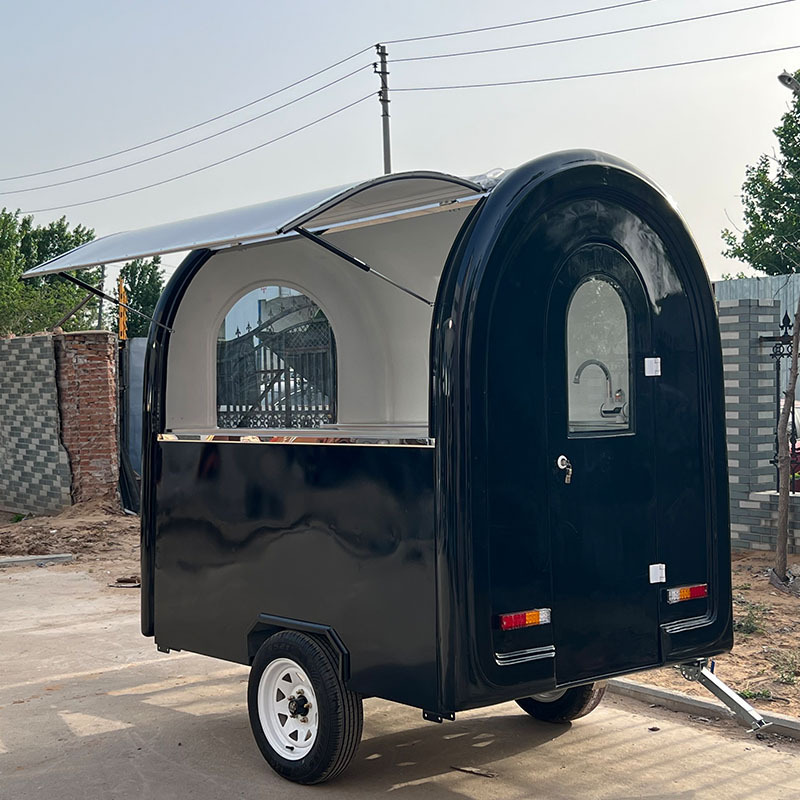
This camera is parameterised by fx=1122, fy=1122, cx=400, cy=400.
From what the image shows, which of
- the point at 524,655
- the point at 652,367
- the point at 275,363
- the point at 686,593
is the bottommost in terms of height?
the point at 524,655

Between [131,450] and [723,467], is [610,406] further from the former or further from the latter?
[131,450]

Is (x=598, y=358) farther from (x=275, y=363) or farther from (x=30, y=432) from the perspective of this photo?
(x=30, y=432)

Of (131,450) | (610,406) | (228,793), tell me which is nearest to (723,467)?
(610,406)

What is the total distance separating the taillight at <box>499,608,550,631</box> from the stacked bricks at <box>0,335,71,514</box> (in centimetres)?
1201

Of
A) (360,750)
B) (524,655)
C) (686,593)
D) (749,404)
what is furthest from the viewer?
(749,404)

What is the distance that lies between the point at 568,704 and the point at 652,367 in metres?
1.98

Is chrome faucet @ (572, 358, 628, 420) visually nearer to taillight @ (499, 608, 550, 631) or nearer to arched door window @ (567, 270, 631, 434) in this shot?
arched door window @ (567, 270, 631, 434)

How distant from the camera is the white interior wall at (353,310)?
647cm

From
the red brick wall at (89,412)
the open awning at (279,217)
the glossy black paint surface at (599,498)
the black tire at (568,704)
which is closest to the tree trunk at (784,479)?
the black tire at (568,704)

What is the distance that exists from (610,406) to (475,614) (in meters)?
1.16

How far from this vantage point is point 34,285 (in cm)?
4634

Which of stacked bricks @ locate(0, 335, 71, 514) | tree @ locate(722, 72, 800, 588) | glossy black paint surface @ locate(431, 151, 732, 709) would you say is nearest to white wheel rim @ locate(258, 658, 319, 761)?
glossy black paint surface @ locate(431, 151, 732, 709)

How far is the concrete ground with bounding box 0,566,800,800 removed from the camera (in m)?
5.11

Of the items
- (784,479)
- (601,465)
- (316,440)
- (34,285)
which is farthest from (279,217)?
(34,285)
